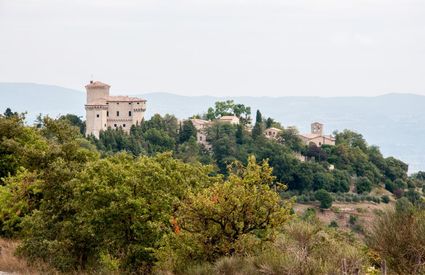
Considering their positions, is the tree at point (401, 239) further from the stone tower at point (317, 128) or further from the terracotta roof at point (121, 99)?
the stone tower at point (317, 128)

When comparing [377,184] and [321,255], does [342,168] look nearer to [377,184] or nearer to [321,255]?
[377,184]

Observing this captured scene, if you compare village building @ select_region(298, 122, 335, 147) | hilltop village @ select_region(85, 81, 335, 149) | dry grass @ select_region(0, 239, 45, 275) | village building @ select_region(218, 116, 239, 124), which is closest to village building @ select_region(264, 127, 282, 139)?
village building @ select_region(298, 122, 335, 147)

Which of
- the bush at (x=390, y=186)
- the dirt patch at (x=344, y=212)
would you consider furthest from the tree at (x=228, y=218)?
the bush at (x=390, y=186)

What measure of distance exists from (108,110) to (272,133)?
2079cm

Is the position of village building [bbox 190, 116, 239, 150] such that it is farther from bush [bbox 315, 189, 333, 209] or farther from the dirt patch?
bush [bbox 315, 189, 333, 209]

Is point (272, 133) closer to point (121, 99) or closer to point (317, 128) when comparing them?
point (317, 128)

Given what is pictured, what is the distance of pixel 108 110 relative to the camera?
77.9 meters

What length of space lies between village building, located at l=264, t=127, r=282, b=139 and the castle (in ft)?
52.4

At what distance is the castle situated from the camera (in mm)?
76188

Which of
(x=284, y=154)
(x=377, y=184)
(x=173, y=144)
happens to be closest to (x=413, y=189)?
(x=377, y=184)

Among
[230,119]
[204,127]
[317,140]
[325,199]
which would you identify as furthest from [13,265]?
[317,140]

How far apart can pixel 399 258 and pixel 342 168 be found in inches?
2947

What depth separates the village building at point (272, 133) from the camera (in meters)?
85.8

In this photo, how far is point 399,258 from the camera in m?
9.12
